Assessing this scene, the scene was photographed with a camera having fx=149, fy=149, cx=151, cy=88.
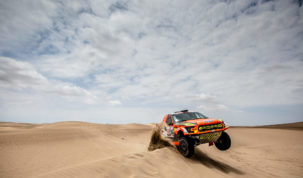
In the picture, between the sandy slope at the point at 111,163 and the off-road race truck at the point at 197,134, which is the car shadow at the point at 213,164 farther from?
the off-road race truck at the point at 197,134

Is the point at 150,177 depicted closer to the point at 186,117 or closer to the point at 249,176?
the point at 186,117

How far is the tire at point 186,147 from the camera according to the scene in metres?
6.03

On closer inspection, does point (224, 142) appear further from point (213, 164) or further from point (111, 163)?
point (111, 163)

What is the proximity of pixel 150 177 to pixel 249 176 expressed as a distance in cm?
552

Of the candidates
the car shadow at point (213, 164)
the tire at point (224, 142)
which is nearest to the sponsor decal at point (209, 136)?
the tire at point (224, 142)

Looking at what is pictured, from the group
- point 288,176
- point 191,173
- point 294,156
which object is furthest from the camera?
point 294,156

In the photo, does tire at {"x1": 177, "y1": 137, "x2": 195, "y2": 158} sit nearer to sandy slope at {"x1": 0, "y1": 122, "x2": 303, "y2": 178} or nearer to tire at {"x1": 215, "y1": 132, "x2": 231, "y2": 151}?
sandy slope at {"x1": 0, "y1": 122, "x2": 303, "y2": 178}

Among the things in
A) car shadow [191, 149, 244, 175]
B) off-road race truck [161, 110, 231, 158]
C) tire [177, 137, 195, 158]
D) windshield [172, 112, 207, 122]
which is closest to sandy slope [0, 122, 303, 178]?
car shadow [191, 149, 244, 175]

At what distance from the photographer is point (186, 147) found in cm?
612

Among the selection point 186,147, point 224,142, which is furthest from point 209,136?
point 224,142

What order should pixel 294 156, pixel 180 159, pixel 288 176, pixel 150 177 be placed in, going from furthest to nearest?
pixel 294 156 → pixel 288 176 → pixel 180 159 → pixel 150 177

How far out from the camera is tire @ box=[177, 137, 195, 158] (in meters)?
6.03

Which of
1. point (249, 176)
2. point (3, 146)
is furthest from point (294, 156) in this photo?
point (3, 146)

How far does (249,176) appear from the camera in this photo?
22.5ft
